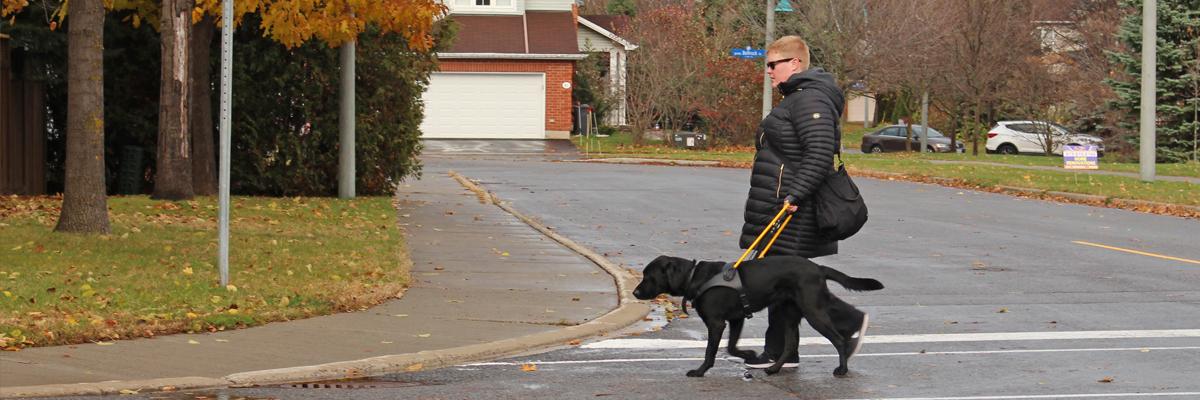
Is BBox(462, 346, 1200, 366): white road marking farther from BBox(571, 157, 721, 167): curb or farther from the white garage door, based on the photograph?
the white garage door

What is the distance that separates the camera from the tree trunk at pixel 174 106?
20188mm

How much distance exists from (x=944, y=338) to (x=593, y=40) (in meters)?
54.0

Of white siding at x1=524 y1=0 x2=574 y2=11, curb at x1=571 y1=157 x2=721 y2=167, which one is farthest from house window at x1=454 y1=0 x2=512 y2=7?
curb at x1=571 y1=157 x2=721 y2=167

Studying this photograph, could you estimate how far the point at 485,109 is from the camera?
54.2 metres

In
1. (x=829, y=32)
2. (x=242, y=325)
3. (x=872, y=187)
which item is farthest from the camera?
(x=829, y=32)

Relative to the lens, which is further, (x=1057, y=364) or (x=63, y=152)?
(x=63, y=152)

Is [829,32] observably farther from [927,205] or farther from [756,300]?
[756,300]

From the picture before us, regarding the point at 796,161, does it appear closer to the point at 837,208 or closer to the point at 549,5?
the point at 837,208

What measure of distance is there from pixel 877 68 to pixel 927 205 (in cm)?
2267

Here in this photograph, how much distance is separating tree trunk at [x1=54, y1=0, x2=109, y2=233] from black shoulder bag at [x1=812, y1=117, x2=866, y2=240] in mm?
8224

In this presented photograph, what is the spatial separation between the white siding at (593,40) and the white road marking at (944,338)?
5272 centimetres

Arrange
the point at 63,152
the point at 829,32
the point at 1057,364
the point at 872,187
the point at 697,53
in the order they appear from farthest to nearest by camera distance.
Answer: the point at 697,53, the point at 829,32, the point at 872,187, the point at 63,152, the point at 1057,364

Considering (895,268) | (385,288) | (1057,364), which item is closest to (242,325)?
(385,288)

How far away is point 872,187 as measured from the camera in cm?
2892
